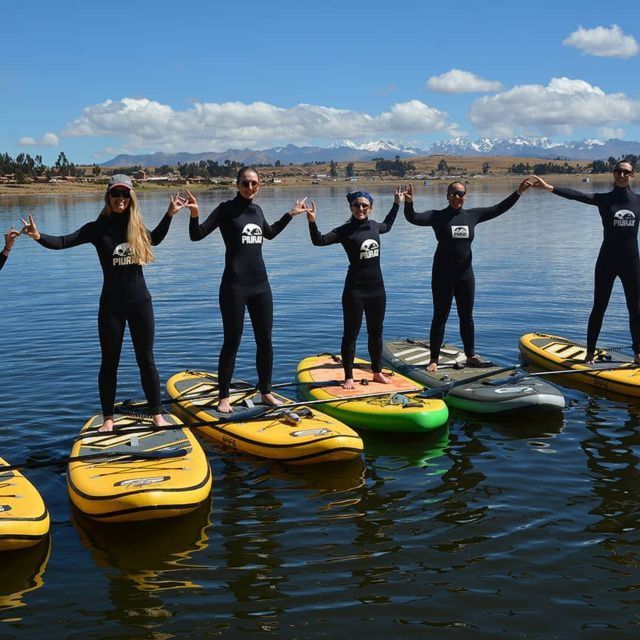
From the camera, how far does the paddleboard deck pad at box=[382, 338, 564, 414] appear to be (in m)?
10.3

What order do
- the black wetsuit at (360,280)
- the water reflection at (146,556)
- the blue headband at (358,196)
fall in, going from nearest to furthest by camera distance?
the water reflection at (146,556) < the blue headband at (358,196) < the black wetsuit at (360,280)

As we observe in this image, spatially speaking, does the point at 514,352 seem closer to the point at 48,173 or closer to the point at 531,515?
the point at 531,515

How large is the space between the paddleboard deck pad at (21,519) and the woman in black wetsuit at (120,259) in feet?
6.64

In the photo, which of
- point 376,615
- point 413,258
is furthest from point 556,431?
point 413,258

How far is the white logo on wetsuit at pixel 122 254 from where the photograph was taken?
8.48 meters

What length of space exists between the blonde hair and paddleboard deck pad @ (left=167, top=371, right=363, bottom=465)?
7.45 ft

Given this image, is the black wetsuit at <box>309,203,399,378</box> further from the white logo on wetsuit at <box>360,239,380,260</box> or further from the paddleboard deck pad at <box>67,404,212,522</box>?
the paddleboard deck pad at <box>67,404,212,522</box>

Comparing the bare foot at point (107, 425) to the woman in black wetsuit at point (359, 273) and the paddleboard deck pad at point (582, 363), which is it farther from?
the paddleboard deck pad at point (582, 363)

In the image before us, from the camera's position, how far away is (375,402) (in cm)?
1024

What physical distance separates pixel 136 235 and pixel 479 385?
18.3 ft

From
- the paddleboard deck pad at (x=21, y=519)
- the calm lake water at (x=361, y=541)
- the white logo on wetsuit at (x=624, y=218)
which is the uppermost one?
the white logo on wetsuit at (x=624, y=218)

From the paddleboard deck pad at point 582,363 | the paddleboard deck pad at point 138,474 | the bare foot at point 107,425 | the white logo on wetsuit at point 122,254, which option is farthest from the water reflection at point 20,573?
the paddleboard deck pad at point 582,363

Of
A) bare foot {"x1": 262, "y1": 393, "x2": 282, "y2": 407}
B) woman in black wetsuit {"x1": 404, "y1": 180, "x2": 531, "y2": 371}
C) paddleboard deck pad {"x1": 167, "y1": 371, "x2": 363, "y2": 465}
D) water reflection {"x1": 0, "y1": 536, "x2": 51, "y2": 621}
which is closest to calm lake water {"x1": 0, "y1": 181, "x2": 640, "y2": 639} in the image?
water reflection {"x1": 0, "y1": 536, "x2": 51, "y2": 621}

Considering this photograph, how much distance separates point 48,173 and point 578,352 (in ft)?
513
